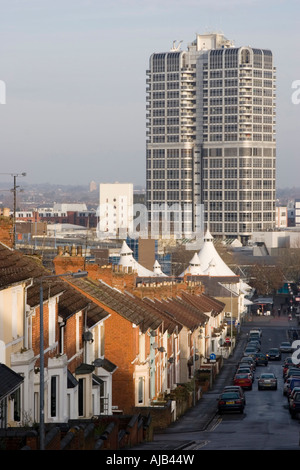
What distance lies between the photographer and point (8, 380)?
90.7 feet

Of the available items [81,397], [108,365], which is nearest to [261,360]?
[108,365]

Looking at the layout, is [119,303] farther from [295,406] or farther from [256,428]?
[295,406]

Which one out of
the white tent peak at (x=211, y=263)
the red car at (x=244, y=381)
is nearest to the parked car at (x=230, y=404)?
the red car at (x=244, y=381)

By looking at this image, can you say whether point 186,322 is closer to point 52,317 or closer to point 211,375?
point 211,375

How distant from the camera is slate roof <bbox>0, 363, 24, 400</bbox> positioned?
26570 mm

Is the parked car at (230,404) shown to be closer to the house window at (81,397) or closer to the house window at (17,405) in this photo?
the house window at (81,397)

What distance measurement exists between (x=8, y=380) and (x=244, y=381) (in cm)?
4378

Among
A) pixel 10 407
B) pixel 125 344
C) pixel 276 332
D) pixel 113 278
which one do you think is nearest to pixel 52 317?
pixel 10 407

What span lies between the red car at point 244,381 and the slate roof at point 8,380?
42.4 meters

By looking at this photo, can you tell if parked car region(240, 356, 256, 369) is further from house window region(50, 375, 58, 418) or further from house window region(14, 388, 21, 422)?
house window region(14, 388, 21, 422)

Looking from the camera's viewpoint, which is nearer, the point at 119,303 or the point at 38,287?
the point at 38,287

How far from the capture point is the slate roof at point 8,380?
26.6 meters

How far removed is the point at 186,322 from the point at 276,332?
58424 millimetres
